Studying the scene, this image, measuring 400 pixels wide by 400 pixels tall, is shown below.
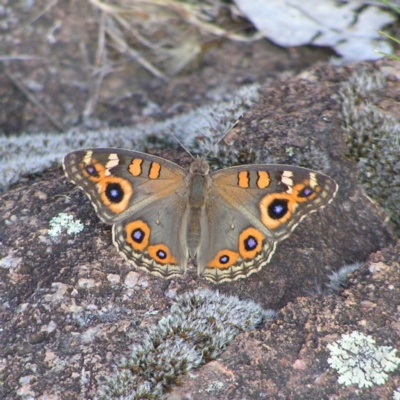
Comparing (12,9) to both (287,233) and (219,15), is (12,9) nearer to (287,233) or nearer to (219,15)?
(219,15)

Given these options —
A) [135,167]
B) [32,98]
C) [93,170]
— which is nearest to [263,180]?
[135,167]

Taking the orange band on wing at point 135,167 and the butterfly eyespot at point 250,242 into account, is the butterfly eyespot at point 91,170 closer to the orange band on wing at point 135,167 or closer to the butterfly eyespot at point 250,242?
the orange band on wing at point 135,167

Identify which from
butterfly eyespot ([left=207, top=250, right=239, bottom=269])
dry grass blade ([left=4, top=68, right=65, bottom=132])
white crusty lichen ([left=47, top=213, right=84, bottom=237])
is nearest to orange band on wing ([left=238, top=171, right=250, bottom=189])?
butterfly eyespot ([left=207, top=250, right=239, bottom=269])

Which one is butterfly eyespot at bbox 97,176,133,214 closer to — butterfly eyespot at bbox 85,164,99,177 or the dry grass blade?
butterfly eyespot at bbox 85,164,99,177

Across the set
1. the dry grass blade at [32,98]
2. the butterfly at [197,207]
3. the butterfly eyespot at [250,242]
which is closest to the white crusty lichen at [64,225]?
the butterfly at [197,207]

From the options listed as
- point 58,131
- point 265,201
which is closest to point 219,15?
point 58,131

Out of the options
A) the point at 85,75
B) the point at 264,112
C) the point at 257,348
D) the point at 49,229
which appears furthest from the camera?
the point at 85,75
